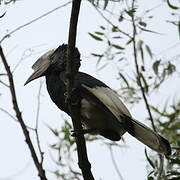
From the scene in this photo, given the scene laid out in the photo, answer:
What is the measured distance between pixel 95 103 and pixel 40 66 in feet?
1.53

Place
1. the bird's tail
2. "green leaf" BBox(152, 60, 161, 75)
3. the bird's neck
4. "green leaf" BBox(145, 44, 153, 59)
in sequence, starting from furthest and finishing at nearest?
"green leaf" BBox(145, 44, 153, 59)
"green leaf" BBox(152, 60, 161, 75)
the bird's neck
the bird's tail

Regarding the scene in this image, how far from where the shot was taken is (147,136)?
2.69m

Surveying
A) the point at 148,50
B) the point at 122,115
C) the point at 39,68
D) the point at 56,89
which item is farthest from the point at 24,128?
the point at 148,50

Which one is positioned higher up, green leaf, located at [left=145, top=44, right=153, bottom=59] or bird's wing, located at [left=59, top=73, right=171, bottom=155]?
green leaf, located at [left=145, top=44, right=153, bottom=59]

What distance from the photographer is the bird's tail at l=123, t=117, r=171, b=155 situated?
8.51ft

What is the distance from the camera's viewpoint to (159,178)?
8.08 ft

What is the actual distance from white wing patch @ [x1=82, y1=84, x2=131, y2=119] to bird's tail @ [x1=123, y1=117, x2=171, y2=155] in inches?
2.2

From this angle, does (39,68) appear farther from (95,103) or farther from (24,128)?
(24,128)

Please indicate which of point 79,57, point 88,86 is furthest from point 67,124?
point 88,86

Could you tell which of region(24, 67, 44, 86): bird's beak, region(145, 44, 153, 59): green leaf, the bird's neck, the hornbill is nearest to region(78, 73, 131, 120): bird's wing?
the hornbill

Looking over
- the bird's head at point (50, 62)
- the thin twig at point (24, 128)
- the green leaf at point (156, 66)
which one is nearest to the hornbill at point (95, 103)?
the bird's head at point (50, 62)

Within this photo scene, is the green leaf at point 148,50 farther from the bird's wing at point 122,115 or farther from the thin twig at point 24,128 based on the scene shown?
the thin twig at point 24,128

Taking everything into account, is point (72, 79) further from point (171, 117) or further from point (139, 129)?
point (171, 117)

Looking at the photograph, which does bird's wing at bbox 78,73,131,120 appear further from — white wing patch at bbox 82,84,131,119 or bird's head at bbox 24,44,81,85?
bird's head at bbox 24,44,81,85
